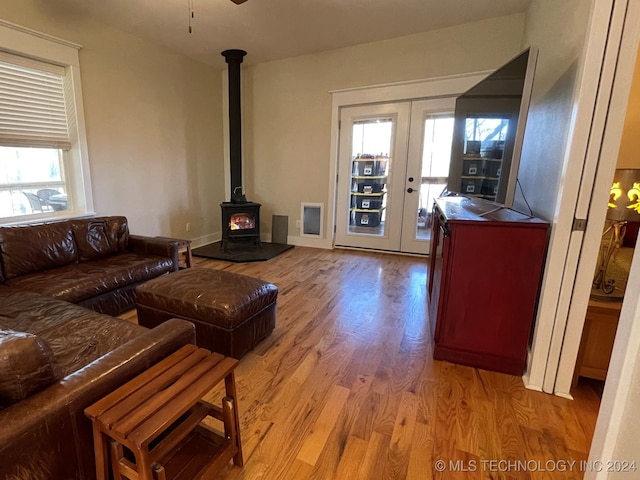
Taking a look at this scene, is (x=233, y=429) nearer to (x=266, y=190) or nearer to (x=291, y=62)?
(x=266, y=190)

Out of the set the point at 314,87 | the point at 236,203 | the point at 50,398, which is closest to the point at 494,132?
the point at 50,398

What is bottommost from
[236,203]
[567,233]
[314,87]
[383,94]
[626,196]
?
[236,203]

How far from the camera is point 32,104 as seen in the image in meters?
2.92

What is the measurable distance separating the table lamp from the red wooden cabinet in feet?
1.09

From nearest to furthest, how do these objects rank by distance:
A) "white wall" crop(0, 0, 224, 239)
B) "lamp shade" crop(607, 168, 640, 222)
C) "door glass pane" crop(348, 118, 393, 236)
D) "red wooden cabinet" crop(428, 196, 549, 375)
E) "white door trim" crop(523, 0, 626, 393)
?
Answer: "white door trim" crop(523, 0, 626, 393)
"lamp shade" crop(607, 168, 640, 222)
"red wooden cabinet" crop(428, 196, 549, 375)
"white wall" crop(0, 0, 224, 239)
"door glass pane" crop(348, 118, 393, 236)

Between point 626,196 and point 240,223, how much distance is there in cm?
401

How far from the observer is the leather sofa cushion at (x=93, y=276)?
2168mm

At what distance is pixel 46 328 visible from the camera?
155 centimetres

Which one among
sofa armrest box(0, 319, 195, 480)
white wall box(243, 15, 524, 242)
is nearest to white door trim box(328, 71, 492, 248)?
white wall box(243, 15, 524, 242)

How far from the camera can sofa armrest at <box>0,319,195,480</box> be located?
80 cm

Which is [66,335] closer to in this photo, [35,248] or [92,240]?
[35,248]

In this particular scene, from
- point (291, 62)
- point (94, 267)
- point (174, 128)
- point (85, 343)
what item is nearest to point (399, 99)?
point (291, 62)

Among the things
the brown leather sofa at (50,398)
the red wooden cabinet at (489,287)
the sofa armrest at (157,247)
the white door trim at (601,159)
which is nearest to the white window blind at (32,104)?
the sofa armrest at (157,247)

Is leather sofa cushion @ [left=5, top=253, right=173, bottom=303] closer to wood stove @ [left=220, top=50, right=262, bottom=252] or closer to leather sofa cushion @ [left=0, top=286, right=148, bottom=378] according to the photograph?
leather sofa cushion @ [left=0, top=286, right=148, bottom=378]
